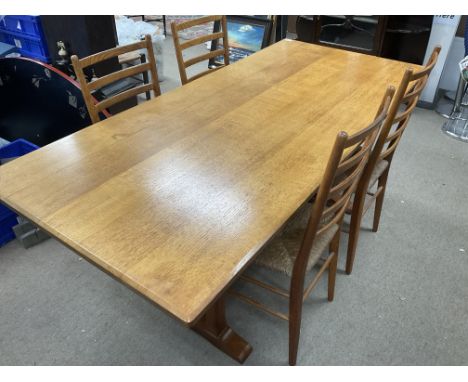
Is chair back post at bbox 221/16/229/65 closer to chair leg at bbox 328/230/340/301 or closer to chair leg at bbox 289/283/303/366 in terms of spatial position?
chair leg at bbox 328/230/340/301

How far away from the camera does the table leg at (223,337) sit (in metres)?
1.51

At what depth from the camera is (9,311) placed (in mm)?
1708

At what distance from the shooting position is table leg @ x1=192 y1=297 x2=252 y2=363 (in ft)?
4.94

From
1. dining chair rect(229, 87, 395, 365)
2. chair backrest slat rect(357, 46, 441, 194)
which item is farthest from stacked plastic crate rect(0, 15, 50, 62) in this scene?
chair backrest slat rect(357, 46, 441, 194)

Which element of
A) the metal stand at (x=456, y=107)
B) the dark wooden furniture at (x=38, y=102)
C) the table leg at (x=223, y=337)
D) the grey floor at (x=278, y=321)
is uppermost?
the dark wooden furniture at (x=38, y=102)

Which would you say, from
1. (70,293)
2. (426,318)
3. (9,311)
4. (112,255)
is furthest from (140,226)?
(426,318)

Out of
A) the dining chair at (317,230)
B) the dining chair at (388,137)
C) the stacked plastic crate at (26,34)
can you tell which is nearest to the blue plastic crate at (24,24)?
Answer: the stacked plastic crate at (26,34)

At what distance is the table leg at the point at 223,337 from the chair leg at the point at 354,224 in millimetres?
656

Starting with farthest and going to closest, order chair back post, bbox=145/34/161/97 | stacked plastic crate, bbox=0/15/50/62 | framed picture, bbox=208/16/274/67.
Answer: framed picture, bbox=208/16/274/67, stacked plastic crate, bbox=0/15/50/62, chair back post, bbox=145/34/161/97

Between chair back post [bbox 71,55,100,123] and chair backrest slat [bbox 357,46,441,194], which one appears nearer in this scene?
chair backrest slat [bbox 357,46,441,194]

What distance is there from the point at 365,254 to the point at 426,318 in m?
0.43

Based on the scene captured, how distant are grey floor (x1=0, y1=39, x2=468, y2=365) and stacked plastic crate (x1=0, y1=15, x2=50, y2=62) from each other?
4.70 ft

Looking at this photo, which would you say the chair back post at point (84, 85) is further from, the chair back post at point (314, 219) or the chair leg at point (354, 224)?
the chair leg at point (354, 224)
